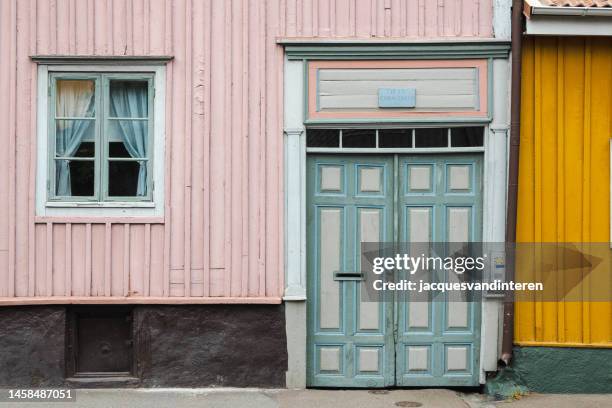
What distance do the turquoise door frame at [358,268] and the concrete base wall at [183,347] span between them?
0.50 m

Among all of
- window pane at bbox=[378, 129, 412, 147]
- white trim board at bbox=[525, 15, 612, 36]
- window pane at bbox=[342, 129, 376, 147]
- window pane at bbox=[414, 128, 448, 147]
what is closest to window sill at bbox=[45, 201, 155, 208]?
window pane at bbox=[342, 129, 376, 147]

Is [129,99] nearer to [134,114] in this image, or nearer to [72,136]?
[134,114]

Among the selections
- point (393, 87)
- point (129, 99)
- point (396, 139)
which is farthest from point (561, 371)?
point (129, 99)

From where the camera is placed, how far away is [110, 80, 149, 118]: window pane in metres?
9.10

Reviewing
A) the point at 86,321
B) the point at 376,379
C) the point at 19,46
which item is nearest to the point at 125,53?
the point at 19,46

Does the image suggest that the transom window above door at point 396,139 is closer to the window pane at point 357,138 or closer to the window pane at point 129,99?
the window pane at point 357,138

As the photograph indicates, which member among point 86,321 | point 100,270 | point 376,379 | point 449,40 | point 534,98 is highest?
point 449,40

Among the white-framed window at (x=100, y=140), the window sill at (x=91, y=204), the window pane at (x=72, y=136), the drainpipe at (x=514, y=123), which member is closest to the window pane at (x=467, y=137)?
the drainpipe at (x=514, y=123)

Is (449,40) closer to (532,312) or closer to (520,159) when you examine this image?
(520,159)

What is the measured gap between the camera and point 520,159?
8.88 metres

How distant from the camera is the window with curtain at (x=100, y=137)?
9039mm

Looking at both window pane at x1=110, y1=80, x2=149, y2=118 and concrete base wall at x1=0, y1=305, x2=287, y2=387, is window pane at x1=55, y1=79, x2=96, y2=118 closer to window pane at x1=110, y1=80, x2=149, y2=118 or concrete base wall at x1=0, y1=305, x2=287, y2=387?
window pane at x1=110, y1=80, x2=149, y2=118

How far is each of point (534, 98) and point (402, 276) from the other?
2.31m

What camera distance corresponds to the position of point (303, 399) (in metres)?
8.68
